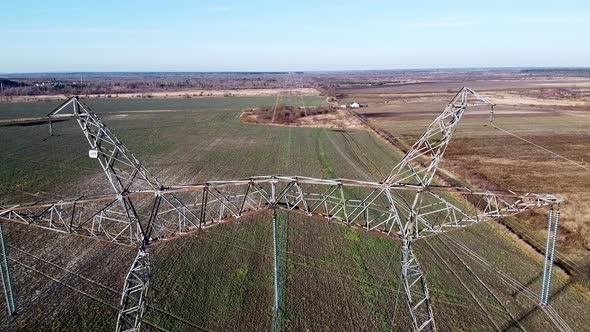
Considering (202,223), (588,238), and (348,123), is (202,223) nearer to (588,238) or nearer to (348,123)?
(588,238)

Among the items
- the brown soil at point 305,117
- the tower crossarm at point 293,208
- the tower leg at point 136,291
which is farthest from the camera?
the brown soil at point 305,117

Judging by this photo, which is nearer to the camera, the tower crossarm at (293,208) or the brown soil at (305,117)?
the tower crossarm at (293,208)

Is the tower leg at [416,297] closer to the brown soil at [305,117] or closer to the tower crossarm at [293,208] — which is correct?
the tower crossarm at [293,208]

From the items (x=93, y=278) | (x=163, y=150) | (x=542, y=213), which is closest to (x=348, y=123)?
(x=163, y=150)

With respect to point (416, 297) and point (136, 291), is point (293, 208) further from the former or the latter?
point (416, 297)

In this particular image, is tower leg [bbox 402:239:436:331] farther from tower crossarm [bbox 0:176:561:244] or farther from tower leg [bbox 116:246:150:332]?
tower leg [bbox 116:246:150:332]

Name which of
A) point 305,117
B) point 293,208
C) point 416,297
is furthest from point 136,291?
point 305,117

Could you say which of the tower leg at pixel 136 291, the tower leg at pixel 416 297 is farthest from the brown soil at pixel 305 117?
the tower leg at pixel 136 291

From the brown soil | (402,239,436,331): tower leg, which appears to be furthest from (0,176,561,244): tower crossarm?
the brown soil

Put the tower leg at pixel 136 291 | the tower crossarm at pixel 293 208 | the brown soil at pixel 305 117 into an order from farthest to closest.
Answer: the brown soil at pixel 305 117 → the tower crossarm at pixel 293 208 → the tower leg at pixel 136 291
